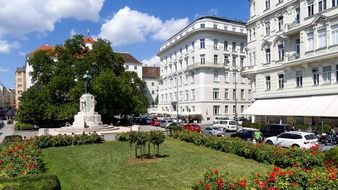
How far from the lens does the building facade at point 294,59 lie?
32906mm

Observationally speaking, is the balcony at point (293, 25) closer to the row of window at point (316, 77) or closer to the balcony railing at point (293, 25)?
the balcony railing at point (293, 25)

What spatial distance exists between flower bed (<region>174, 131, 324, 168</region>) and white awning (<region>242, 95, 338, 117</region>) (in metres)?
14.7

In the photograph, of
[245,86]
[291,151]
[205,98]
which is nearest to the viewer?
[291,151]

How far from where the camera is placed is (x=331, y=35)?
32.5 metres

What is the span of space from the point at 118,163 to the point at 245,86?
59416 millimetres

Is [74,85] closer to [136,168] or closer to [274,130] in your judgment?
[274,130]

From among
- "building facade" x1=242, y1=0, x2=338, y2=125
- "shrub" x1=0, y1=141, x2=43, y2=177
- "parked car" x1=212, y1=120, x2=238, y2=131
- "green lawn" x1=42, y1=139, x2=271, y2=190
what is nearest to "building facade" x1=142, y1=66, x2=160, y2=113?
"parked car" x1=212, y1=120, x2=238, y2=131

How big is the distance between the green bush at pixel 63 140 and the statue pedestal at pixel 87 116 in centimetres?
1187

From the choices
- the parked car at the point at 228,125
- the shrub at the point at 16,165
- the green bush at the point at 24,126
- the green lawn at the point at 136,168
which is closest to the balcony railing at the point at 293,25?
the parked car at the point at 228,125

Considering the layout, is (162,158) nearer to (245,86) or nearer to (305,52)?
(305,52)

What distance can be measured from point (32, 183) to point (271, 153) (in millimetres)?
12186

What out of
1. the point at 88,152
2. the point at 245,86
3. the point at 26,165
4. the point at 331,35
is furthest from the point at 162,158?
the point at 245,86

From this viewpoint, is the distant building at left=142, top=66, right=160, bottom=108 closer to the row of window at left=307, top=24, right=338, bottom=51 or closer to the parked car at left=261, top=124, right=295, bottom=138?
the row of window at left=307, top=24, right=338, bottom=51

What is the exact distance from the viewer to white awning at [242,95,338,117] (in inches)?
1241
